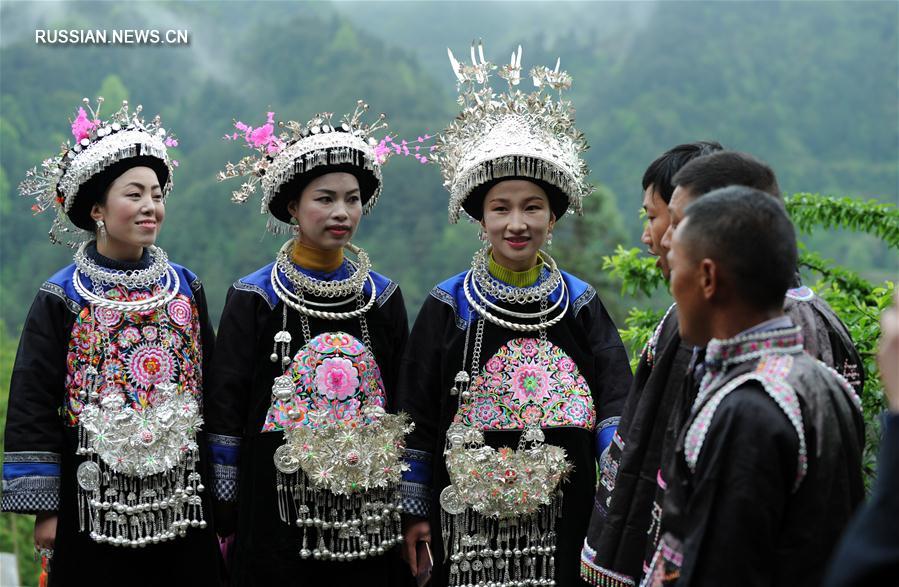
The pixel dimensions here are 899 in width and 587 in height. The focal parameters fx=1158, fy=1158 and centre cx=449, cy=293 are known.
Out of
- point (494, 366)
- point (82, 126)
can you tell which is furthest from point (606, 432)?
point (82, 126)

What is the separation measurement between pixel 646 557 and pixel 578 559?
46.6 inches

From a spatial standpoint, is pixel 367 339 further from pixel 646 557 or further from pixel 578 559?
pixel 646 557

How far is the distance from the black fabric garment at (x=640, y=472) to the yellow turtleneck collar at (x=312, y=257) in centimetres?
158

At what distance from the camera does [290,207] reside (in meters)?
4.55

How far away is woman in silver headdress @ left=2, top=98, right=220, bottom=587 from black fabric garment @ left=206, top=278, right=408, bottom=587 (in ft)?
0.48

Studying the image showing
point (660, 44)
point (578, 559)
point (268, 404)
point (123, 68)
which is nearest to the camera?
point (578, 559)

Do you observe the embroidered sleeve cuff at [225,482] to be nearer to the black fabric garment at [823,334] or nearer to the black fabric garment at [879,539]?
the black fabric garment at [823,334]

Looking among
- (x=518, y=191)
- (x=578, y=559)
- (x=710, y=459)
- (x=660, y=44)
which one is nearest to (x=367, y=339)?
(x=518, y=191)

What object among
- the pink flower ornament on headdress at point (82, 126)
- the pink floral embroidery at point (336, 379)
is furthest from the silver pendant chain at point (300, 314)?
the pink flower ornament on headdress at point (82, 126)

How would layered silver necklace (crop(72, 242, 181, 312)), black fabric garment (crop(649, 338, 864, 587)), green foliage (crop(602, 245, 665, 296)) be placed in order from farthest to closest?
green foliage (crop(602, 245, 665, 296)) < layered silver necklace (crop(72, 242, 181, 312)) < black fabric garment (crop(649, 338, 864, 587))

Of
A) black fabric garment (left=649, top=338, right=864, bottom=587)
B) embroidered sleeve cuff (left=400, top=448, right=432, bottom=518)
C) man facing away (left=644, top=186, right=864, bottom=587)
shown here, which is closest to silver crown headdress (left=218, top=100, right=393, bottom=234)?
embroidered sleeve cuff (left=400, top=448, right=432, bottom=518)

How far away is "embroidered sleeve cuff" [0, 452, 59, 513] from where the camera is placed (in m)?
4.14

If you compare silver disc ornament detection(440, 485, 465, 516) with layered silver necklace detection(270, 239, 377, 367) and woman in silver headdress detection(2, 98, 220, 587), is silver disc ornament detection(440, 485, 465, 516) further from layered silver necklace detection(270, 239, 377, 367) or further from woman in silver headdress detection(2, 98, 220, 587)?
woman in silver headdress detection(2, 98, 220, 587)

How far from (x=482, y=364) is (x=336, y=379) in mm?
559
